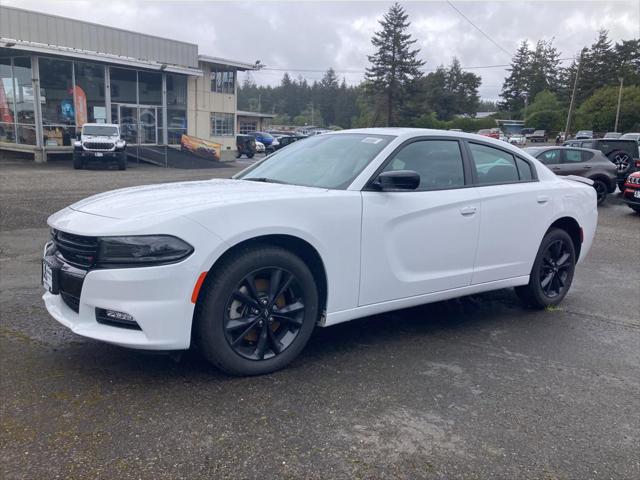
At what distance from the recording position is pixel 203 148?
3247 centimetres

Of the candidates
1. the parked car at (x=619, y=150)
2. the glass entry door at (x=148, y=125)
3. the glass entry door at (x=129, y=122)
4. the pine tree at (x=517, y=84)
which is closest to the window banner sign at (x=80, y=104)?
the glass entry door at (x=129, y=122)

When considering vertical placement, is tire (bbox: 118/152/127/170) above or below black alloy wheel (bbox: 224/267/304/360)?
below

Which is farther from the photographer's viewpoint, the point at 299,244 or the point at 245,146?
the point at 245,146

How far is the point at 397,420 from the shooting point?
3133 millimetres

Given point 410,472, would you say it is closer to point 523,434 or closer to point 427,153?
point 523,434

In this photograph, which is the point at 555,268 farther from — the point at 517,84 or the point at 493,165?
the point at 517,84

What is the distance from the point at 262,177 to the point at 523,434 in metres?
2.60

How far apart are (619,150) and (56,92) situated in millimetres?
24926

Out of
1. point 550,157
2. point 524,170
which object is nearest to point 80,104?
point 550,157

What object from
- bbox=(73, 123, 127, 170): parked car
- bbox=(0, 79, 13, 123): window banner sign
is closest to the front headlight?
bbox=(73, 123, 127, 170): parked car

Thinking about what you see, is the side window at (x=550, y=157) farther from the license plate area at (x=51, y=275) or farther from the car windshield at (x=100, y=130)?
the car windshield at (x=100, y=130)

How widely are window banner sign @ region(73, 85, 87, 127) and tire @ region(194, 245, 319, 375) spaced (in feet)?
94.0

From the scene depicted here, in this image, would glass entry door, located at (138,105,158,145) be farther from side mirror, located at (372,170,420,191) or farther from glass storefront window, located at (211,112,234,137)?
side mirror, located at (372,170,420,191)

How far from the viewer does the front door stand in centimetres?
394
